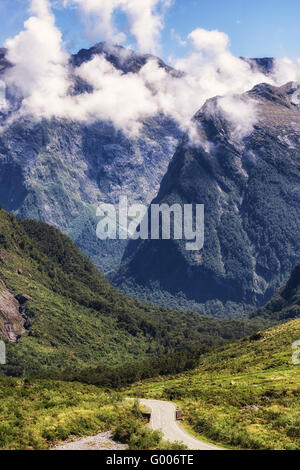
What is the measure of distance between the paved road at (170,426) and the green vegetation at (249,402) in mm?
2221

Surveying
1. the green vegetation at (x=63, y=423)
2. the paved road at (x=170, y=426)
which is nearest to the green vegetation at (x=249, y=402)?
the paved road at (x=170, y=426)

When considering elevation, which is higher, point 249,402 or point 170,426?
point 170,426

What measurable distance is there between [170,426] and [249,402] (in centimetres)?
2513

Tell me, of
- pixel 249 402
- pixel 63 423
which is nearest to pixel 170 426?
pixel 63 423

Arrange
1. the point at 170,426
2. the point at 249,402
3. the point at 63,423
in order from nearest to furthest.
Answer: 1. the point at 63,423
2. the point at 170,426
3. the point at 249,402

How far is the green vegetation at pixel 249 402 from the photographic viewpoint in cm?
7044

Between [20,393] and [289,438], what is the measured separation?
55983 millimetres

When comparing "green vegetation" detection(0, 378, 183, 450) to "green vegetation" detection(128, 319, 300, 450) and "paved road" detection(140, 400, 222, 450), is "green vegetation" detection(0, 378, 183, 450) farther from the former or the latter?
"green vegetation" detection(128, 319, 300, 450)

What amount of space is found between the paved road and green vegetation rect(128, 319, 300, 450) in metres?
2.22

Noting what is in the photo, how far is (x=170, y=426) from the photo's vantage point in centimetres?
7569

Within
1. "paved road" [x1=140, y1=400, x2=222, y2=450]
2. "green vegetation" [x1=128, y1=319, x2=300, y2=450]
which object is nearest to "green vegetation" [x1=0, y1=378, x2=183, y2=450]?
"paved road" [x1=140, y1=400, x2=222, y2=450]

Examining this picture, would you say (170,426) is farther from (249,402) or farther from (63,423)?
(249,402)

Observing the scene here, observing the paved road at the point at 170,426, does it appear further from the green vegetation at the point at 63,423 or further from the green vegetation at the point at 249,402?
the green vegetation at the point at 63,423
